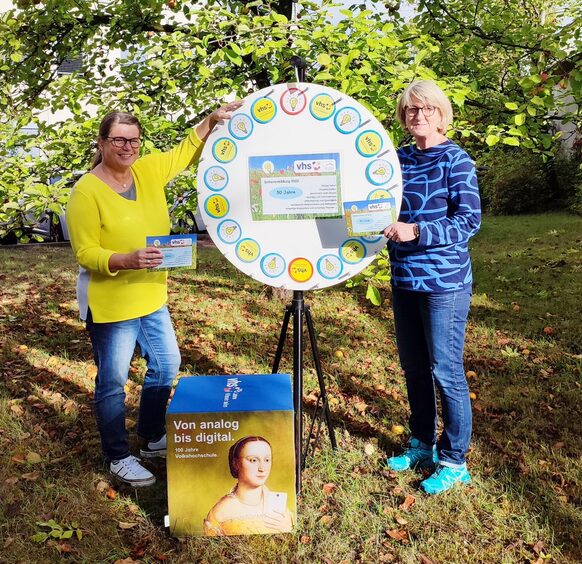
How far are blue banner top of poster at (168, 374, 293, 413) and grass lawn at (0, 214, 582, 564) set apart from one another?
639mm

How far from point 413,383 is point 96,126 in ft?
9.29

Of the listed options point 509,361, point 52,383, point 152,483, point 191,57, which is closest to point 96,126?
point 191,57

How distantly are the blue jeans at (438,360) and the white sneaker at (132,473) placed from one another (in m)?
1.50

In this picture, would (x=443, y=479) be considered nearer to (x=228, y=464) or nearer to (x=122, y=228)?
(x=228, y=464)

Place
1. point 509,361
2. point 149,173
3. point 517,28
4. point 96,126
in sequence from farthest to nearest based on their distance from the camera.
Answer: point 517,28 → point 509,361 → point 96,126 → point 149,173

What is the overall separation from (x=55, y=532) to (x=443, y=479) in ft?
6.35

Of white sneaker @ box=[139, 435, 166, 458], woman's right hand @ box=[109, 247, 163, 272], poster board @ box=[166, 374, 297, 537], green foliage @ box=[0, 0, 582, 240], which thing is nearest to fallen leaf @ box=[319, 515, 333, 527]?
poster board @ box=[166, 374, 297, 537]

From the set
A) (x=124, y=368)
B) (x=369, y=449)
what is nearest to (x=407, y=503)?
(x=369, y=449)

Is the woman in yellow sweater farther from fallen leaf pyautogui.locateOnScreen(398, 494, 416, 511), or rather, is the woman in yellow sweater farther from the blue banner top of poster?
fallen leaf pyautogui.locateOnScreen(398, 494, 416, 511)

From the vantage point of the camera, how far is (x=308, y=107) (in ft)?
7.70

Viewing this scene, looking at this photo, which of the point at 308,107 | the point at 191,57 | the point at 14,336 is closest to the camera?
the point at 308,107

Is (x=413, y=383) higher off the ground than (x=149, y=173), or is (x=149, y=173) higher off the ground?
(x=149, y=173)

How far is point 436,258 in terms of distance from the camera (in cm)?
242

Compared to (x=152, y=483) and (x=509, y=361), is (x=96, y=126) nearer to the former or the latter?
(x=152, y=483)
